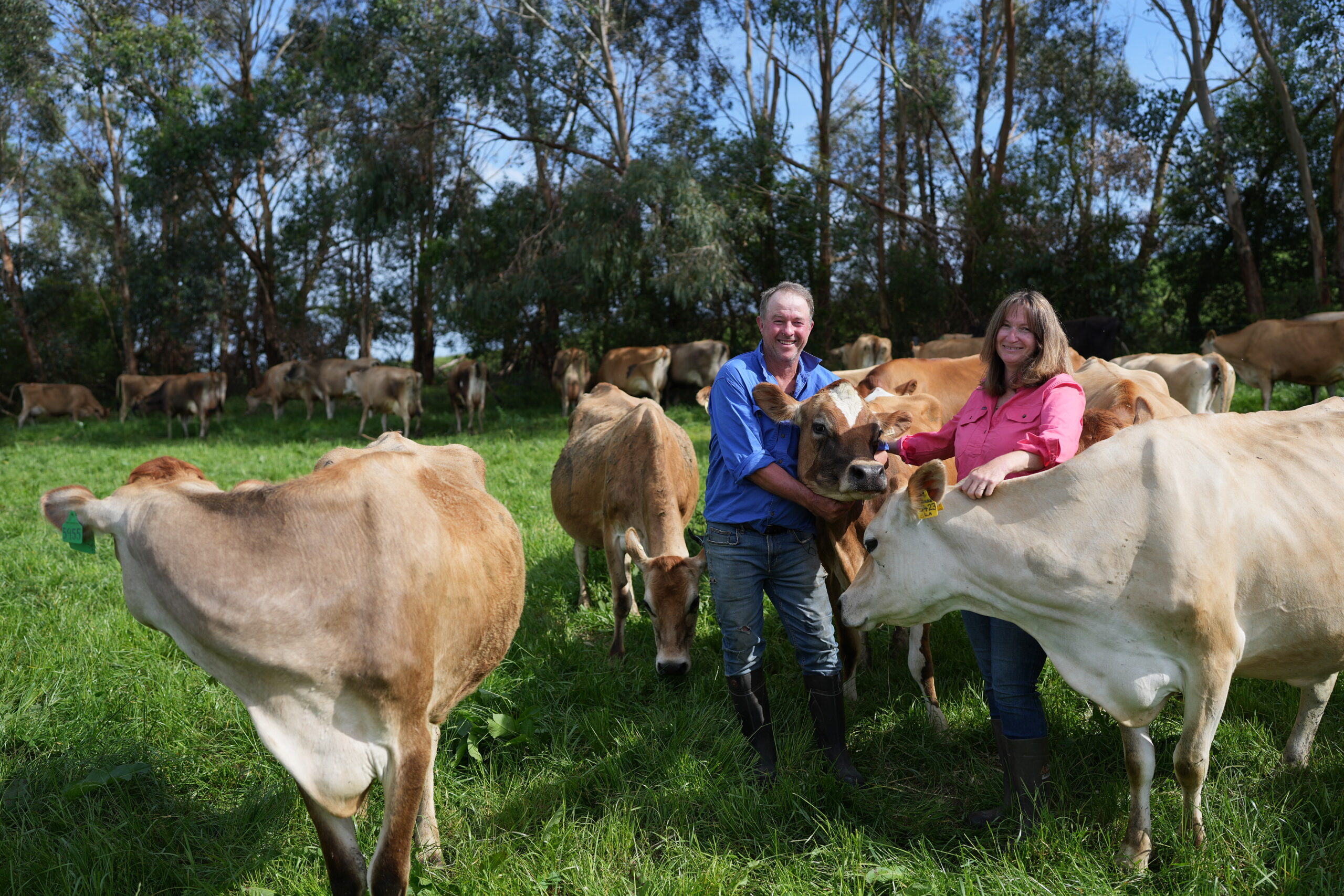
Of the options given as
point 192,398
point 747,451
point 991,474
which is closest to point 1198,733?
point 991,474

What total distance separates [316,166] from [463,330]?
11999 mm

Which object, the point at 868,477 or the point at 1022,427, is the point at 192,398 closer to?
the point at 868,477

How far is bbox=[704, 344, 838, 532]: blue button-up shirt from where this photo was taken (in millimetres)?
3916

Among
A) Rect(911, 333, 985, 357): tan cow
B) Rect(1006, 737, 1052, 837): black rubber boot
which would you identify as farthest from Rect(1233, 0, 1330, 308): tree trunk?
Rect(1006, 737, 1052, 837): black rubber boot

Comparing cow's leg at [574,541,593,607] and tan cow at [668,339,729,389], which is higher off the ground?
tan cow at [668,339,729,389]

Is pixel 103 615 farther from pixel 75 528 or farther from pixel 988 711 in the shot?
pixel 988 711

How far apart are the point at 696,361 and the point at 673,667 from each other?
660 inches

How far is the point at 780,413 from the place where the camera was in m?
3.98

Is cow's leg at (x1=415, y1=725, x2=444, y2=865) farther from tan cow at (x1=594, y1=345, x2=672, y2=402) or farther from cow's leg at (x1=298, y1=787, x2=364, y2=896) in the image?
tan cow at (x1=594, y1=345, x2=672, y2=402)

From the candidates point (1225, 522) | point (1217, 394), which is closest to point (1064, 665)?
point (1225, 522)

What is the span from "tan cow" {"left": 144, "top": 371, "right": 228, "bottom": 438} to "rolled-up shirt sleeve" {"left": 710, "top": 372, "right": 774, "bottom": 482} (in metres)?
19.4

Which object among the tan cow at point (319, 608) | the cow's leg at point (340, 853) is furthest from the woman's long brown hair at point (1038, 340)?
the cow's leg at point (340, 853)

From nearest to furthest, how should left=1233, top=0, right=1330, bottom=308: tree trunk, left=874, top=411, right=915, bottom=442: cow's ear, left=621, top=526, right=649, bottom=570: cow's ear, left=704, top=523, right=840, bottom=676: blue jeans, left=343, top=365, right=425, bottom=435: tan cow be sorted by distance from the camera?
left=704, top=523, right=840, bottom=676: blue jeans < left=874, top=411, right=915, bottom=442: cow's ear < left=621, top=526, right=649, bottom=570: cow's ear < left=1233, top=0, right=1330, bottom=308: tree trunk < left=343, top=365, right=425, bottom=435: tan cow

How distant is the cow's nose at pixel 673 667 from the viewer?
182 inches
